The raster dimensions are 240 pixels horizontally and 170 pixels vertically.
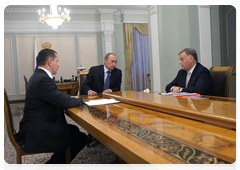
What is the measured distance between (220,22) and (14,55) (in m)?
7.25

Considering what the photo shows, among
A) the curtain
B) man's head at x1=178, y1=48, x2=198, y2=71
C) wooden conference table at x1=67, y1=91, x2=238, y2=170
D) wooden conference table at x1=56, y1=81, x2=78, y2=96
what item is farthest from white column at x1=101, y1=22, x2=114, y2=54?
wooden conference table at x1=67, y1=91, x2=238, y2=170

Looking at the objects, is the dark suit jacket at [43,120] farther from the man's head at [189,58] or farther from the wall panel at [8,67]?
the wall panel at [8,67]

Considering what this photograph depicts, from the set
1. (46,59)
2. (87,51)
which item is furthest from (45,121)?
(87,51)

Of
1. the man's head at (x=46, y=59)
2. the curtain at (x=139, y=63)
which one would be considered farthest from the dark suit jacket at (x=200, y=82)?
the curtain at (x=139, y=63)

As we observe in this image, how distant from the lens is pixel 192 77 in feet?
9.61

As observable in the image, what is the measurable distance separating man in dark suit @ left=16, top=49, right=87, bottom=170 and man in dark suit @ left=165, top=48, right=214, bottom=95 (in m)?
1.49

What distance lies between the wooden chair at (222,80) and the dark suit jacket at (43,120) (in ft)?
6.16

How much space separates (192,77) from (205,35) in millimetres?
1747

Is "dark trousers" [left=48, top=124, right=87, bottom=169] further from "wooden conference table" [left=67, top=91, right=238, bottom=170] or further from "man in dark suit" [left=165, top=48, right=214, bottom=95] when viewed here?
"man in dark suit" [left=165, top=48, right=214, bottom=95]

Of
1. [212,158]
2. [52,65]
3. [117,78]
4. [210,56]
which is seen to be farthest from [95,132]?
[210,56]

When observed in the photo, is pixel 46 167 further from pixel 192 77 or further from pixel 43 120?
pixel 192 77

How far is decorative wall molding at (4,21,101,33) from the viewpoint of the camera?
27.3ft

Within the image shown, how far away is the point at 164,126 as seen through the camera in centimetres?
118

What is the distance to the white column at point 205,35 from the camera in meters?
4.23
